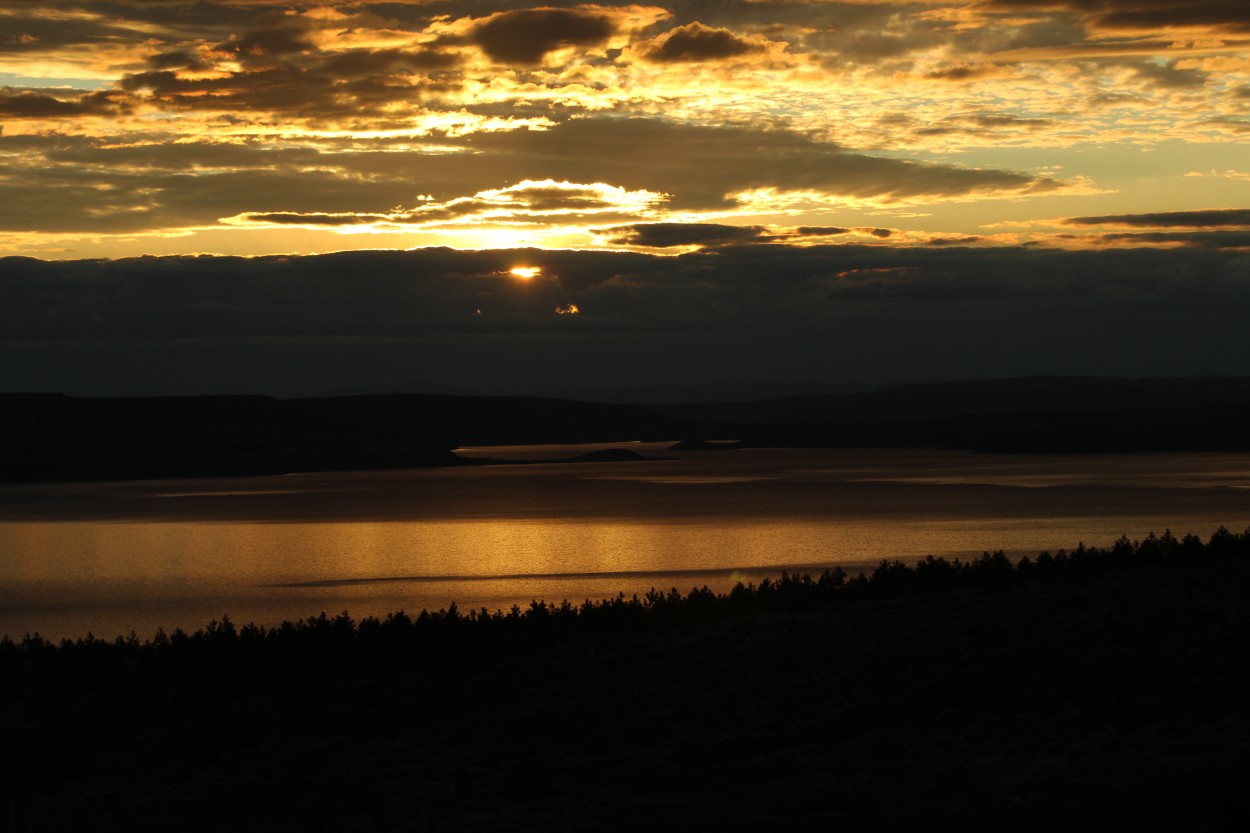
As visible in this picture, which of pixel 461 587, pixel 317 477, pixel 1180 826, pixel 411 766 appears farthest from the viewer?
pixel 317 477

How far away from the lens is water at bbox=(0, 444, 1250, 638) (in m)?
35.6

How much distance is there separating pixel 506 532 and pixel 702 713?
4476cm

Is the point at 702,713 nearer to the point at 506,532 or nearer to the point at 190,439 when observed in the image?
the point at 506,532

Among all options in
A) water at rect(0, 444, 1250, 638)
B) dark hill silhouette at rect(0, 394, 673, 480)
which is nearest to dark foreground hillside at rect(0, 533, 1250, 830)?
water at rect(0, 444, 1250, 638)

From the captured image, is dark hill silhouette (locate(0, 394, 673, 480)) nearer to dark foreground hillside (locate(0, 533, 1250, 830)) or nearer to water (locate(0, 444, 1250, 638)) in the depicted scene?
water (locate(0, 444, 1250, 638))

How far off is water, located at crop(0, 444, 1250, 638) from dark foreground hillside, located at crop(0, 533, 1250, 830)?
436 inches

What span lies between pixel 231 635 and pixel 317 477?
115 metres

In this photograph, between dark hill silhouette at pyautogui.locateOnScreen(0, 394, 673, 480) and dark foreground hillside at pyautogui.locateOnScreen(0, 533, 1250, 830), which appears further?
dark hill silhouette at pyautogui.locateOnScreen(0, 394, 673, 480)

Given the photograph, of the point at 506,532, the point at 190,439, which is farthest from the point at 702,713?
the point at 190,439

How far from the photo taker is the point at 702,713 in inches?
583

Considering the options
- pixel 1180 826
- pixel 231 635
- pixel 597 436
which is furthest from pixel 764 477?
pixel 1180 826

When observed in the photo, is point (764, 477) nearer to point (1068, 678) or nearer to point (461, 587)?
point (461, 587)

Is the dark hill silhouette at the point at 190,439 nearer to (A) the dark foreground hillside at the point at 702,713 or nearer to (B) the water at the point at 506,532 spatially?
(B) the water at the point at 506,532

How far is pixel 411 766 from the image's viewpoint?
1392 cm
